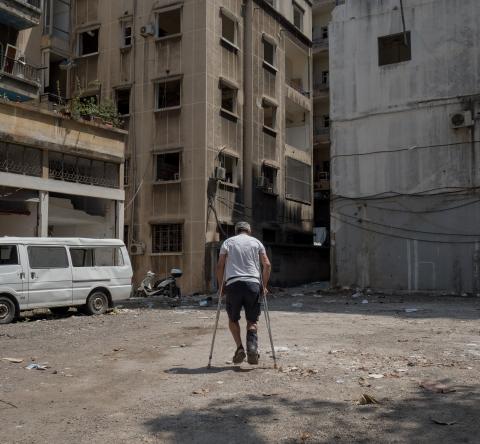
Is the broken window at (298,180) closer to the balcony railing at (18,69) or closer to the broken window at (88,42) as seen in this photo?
the broken window at (88,42)

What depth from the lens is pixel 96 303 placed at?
14867 millimetres

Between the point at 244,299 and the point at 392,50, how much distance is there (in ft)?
59.6

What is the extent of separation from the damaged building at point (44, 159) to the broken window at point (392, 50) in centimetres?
1012

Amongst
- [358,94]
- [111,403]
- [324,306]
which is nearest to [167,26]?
[358,94]

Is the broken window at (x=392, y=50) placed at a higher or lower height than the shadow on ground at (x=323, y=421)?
higher

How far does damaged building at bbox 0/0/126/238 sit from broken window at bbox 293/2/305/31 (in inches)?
525

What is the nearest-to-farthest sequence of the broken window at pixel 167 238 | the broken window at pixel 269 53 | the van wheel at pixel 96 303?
the van wheel at pixel 96 303 < the broken window at pixel 167 238 < the broken window at pixel 269 53

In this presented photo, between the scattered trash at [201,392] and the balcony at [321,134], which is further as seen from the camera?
the balcony at [321,134]

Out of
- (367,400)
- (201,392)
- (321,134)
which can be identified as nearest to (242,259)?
(201,392)

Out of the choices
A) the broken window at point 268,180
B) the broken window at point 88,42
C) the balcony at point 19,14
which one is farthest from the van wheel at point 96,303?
the broken window at point 88,42

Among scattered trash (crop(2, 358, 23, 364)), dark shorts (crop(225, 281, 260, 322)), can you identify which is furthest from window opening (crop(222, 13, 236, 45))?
dark shorts (crop(225, 281, 260, 322))

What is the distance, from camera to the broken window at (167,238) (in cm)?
2417

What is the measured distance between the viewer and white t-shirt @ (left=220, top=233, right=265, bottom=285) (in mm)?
7172

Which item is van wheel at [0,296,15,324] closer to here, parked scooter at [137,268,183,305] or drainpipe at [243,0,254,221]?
parked scooter at [137,268,183,305]
